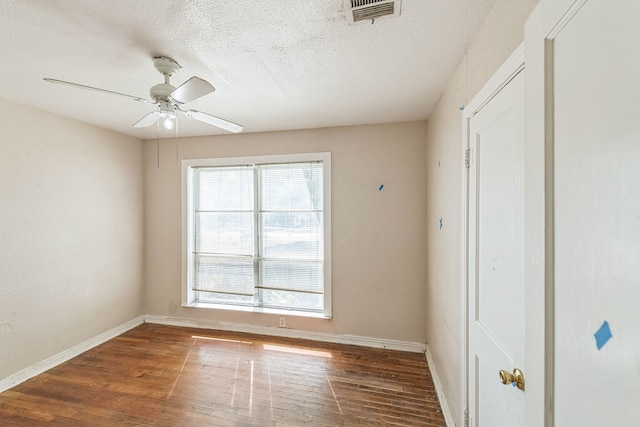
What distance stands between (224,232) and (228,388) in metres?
1.79

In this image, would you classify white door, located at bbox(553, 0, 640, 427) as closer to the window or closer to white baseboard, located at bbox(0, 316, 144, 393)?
the window

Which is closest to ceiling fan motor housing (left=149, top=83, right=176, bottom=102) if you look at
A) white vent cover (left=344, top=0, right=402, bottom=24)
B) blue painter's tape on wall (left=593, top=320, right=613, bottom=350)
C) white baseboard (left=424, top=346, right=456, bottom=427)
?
white vent cover (left=344, top=0, right=402, bottom=24)

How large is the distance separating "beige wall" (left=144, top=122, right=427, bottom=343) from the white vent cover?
5.62ft

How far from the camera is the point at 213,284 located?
11.3 ft

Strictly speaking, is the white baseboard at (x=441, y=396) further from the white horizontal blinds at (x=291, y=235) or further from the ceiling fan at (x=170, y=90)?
the ceiling fan at (x=170, y=90)

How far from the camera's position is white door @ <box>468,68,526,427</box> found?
983 mm

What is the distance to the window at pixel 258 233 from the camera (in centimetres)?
311

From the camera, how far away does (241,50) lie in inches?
60.4

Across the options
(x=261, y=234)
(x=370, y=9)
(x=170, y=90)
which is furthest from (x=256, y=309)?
(x=370, y=9)

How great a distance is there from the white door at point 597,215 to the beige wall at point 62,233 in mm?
3675

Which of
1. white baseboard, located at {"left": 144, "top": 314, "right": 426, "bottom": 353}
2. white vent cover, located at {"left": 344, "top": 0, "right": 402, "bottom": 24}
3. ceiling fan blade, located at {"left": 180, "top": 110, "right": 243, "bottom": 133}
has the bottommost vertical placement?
white baseboard, located at {"left": 144, "top": 314, "right": 426, "bottom": 353}

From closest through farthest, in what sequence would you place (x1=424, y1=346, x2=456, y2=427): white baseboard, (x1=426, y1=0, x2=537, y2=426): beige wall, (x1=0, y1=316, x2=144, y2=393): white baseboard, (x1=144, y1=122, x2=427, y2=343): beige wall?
1. (x1=426, y1=0, x2=537, y2=426): beige wall
2. (x1=424, y1=346, x2=456, y2=427): white baseboard
3. (x1=0, y1=316, x2=144, y2=393): white baseboard
4. (x1=144, y1=122, x2=427, y2=343): beige wall

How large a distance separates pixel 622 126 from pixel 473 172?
1.02 metres

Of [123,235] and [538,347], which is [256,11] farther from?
[123,235]
